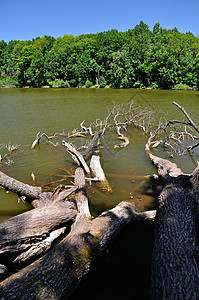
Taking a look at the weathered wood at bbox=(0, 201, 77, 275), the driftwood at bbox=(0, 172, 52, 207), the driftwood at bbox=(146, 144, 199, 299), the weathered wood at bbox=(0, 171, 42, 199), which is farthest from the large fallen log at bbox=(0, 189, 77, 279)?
the driftwood at bbox=(146, 144, 199, 299)

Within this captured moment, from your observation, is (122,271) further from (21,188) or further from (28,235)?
(21,188)

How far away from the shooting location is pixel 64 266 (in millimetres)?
2521

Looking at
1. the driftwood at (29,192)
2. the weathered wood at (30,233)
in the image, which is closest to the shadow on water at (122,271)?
the weathered wood at (30,233)

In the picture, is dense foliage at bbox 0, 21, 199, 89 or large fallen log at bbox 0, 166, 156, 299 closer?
large fallen log at bbox 0, 166, 156, 299

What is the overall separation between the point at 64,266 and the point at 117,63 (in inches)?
1801

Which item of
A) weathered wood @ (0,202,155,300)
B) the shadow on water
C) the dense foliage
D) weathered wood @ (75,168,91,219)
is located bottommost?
the shadow on water

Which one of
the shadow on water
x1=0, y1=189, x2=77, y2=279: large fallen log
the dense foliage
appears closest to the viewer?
the shadow on water

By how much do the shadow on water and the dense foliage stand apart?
42143mm

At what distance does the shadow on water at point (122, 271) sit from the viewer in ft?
9.12

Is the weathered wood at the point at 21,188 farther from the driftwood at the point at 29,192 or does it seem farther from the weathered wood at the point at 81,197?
the weathered wood at the point at 81,197

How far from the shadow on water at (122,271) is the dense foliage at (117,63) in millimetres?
42143

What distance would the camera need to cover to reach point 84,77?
49.2 metres

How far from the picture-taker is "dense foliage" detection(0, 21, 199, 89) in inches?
1599

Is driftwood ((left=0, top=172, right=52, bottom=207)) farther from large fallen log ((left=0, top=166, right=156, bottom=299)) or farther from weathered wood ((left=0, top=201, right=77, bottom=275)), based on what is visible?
large fallen log ((left=0, top=166, right=156, bottom=299))
